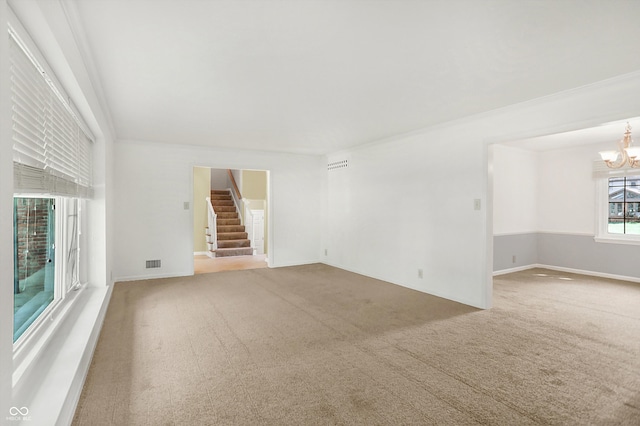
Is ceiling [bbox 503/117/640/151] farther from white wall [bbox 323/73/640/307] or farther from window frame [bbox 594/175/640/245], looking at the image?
white wall [bbox 323/73/640/307]

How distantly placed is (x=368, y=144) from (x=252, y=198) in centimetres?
496

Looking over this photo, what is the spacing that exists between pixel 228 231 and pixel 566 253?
8009mm

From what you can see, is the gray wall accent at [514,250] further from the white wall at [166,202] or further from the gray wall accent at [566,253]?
the white wall at [166,202]

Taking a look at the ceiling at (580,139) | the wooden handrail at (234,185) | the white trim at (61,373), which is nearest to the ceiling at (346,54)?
the white trim at (61,373)

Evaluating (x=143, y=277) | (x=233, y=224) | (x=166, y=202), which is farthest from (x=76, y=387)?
(x=233, y=224)

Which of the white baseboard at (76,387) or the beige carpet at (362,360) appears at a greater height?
the white baseboard at (76,387)

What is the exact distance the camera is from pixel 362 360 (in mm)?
2652

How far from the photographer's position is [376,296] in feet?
15.0

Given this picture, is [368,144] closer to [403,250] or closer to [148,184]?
[403,250]

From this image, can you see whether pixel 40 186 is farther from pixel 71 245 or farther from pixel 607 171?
pixel 607 171

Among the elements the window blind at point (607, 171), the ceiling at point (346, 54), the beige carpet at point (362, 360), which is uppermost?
the ceiling at point (346, 54)

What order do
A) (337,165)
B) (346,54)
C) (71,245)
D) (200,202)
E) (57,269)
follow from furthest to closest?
(200,202)
(337,165)
(71,245)
(57,269)
(346,54)

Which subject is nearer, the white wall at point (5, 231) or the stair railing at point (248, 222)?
the white wall at point (5, 231)

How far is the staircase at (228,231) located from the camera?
8672mm
